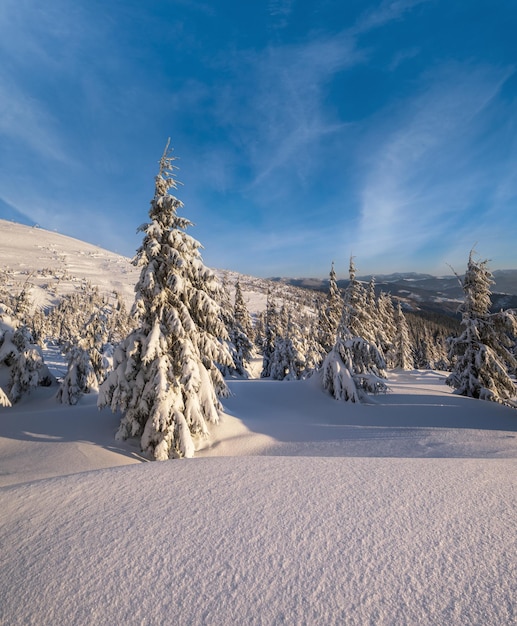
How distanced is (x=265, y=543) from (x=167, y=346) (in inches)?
307

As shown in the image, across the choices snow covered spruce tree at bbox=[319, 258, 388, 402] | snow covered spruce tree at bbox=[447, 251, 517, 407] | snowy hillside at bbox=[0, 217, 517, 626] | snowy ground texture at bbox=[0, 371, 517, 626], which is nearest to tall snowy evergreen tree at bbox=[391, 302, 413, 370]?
snow covered spruce tree at bbox=[447, 251, 517, 407]

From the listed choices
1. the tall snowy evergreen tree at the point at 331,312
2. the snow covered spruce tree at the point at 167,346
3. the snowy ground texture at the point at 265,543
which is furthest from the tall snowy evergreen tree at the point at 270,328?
the snowy ground texture at the point at 265,543

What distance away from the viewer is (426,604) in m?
2.16

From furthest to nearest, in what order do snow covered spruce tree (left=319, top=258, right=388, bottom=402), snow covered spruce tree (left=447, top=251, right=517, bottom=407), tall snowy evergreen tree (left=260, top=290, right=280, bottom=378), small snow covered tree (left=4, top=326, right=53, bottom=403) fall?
1. tall snowy evergreen tree (left=260, top=290, right=280, bottom=378)
2. small snow covered tree (left=4, top=326, right=53, bottom=403)
3. snow covered spruce tree (left=447, top=251, right=517, bottom=407)
4. snow covered spruce tree (left=319, top=258, right=388, bottom=402)

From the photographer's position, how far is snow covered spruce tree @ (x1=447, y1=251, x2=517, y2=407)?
53.3ft

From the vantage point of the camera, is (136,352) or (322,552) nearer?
(322,552)

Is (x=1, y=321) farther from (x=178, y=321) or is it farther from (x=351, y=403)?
(x=351, y=403)

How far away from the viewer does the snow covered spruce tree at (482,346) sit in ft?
53.3

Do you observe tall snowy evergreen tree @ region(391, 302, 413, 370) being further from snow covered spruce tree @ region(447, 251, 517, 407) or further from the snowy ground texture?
the snowy ground texture

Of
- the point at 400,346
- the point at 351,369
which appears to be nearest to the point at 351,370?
the point at 351,369

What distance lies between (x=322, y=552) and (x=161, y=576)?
4.74ft

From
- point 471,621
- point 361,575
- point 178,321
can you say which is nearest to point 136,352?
point 178,321

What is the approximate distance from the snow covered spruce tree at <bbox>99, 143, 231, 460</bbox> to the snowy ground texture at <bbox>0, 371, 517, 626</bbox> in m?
4.13

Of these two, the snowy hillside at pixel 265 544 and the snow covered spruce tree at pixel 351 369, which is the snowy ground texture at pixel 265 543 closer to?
the snowy hillside at pixel 265 544
